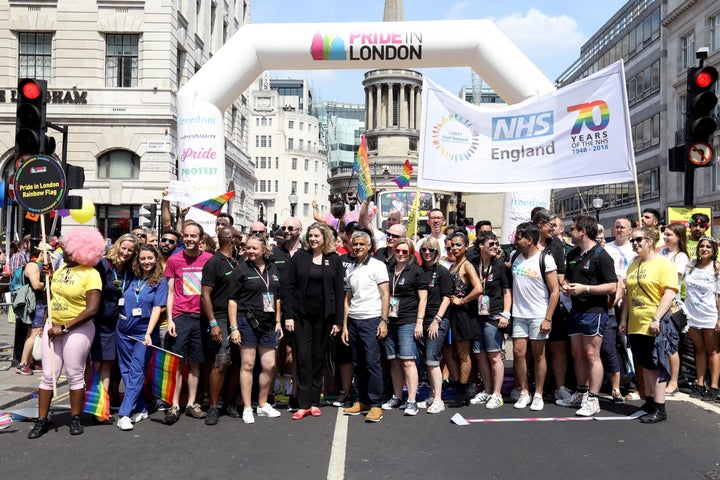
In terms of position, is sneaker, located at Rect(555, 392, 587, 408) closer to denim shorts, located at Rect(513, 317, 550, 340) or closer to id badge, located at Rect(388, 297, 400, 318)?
denim shorts, located at Rect(513, 317, 550, 340)

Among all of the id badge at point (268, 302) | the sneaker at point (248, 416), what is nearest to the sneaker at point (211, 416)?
the sneaker at point (248, 416)

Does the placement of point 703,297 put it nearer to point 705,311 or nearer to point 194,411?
point 705,311

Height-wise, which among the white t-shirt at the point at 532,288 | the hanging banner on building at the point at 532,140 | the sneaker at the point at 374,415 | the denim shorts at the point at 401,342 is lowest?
the sneaker at the point at 374,415

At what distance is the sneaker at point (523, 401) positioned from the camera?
786 cm

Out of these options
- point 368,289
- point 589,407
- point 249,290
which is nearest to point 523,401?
point 589,407

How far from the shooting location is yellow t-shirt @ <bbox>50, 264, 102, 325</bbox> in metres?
6.84

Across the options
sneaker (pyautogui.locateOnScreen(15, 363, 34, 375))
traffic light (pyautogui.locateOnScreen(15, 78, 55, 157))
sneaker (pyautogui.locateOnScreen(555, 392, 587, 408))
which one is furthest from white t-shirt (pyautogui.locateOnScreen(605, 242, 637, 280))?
sneaker (pyautogui.locateOnScreen(15, 363, 34, 375))

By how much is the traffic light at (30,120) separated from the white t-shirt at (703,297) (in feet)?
27.4

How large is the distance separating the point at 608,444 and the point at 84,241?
5339 millimetres

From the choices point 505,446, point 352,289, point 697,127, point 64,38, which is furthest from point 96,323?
point 64,38

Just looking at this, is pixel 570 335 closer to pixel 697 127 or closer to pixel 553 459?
pixel 553 459

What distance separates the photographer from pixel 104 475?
5.55 m

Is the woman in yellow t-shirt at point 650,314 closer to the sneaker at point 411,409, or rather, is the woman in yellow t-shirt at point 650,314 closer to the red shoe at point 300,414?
the sneaker at point 411,409

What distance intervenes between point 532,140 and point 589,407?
3842 mm
